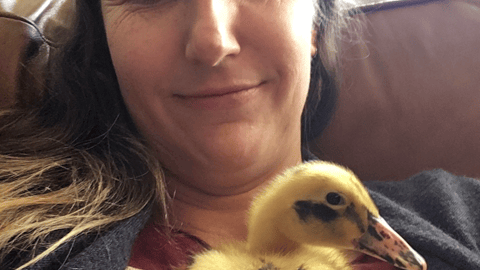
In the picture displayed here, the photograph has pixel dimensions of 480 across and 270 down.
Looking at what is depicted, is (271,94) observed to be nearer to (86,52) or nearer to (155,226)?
(155,226)

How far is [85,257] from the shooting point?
0.51 m

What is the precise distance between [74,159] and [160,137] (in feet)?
0.49

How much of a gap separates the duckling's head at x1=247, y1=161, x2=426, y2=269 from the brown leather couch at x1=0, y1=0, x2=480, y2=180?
587mm

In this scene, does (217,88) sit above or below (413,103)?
above

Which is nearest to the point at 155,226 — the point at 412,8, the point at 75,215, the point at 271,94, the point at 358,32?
the point at 75,215

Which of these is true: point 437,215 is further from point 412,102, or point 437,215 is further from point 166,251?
point 166,251

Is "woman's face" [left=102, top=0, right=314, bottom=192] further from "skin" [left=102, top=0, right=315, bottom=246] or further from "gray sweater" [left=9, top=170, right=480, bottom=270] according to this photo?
"gray sweater" [left=9, top=170, right=480, bottom=270]

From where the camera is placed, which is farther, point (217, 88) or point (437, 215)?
point (437, 215)

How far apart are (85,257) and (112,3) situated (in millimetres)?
392

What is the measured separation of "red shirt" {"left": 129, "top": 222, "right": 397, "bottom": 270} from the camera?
544 millimetres

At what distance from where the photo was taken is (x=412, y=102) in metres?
1.01

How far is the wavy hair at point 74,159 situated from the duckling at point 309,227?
21cm

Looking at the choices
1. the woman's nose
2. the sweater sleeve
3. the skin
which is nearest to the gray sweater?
the sweater sleeve

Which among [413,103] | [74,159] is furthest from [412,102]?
[74,159]
